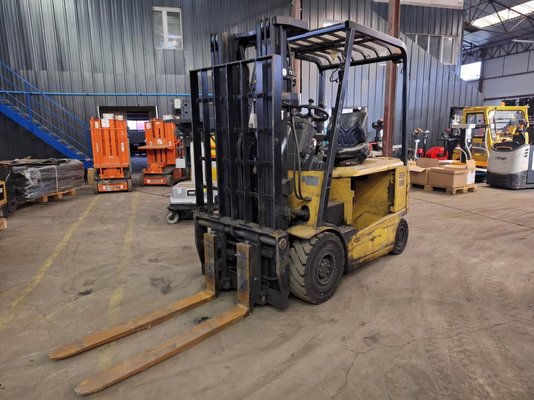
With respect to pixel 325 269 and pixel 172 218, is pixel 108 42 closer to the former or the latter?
pixel 172 218

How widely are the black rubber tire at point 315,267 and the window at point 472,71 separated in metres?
36.0

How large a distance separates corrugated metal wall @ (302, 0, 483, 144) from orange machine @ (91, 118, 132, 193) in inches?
353

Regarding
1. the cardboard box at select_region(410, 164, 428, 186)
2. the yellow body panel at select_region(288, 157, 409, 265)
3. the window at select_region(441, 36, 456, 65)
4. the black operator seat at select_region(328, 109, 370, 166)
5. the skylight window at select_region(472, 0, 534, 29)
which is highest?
the skylight window at select_region(472, 0, 534, 29)

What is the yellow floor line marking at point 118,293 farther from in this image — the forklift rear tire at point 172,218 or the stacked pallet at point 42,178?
the stacked pallet at point 42,178

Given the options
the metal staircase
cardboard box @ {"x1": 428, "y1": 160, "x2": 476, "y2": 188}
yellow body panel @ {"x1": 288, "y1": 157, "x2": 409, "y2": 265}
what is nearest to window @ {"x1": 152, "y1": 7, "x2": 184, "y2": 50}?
the metal staircase

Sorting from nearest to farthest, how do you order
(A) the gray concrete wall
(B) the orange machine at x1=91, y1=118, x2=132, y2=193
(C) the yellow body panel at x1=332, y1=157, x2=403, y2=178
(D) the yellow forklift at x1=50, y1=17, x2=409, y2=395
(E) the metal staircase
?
1. (D) the yellow forklift at x1=50, y1=17, x2=409, y2=395
2. (C) the yellow body panel at x1=332, y1=157, x2=403, y2=178
3. (B) the orange machine at x1=91, y1=118, x2=132, y2=193
4. (E) the metal staircase
5. (A) the gray concrete wall

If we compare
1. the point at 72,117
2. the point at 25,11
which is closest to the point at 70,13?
the point at 25,11

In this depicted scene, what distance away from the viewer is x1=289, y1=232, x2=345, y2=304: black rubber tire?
3.40 meters

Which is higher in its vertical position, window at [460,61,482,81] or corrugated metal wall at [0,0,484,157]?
window at [460,61,482,81]

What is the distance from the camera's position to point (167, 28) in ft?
48.2

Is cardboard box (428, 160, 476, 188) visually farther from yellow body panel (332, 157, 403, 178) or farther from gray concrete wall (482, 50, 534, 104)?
gray concrete wall (482, 50, 534, 104)

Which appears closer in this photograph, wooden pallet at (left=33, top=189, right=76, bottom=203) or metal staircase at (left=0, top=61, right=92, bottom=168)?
wooden pallet at (left=33, top=189, right=76, bottom=203)

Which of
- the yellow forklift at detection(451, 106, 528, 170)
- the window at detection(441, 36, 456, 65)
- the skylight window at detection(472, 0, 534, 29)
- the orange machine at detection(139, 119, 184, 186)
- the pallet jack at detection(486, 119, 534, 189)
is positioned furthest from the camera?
the skylight window at detection(472, 0, 534, 29)

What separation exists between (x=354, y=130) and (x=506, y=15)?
2491 centimetres
